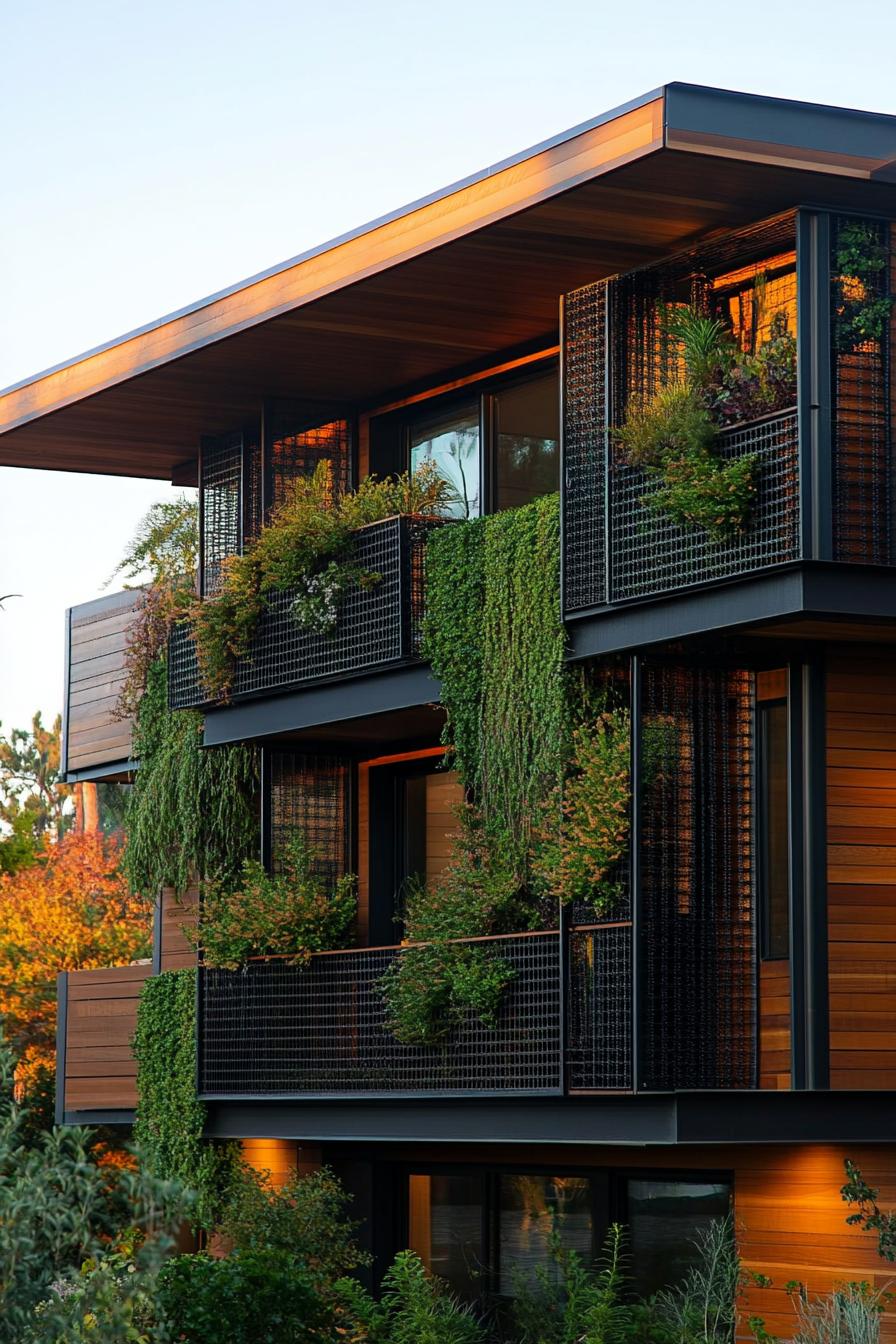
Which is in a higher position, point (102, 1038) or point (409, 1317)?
point (102, 1038)

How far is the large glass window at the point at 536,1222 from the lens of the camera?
18.5m

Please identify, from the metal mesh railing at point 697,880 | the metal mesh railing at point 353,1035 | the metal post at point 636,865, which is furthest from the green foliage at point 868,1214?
the metal mesh railing at point 353,1035

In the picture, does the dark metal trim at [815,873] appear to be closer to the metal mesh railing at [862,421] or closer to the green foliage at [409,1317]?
the metal mesh railing at [862,421]

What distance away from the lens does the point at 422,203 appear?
17.1m

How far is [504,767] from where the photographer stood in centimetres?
1761

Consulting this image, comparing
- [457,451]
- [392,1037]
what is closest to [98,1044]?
[392,1037]

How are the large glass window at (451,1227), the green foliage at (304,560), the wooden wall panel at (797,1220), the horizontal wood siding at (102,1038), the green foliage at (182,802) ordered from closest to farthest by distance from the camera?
the wooden wall panel at (797,1220), the green foliage at (304,560), the large glass window at (451,1227), the green foliage at (182,802), the horizontal wood siding at (102,1038)

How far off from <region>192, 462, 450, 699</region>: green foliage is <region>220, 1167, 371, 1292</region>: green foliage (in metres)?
4.55

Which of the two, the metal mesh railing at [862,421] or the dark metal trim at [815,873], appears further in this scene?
the dark metal trim at [815,873]

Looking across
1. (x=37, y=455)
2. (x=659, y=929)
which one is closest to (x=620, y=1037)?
(x=659, y=929)

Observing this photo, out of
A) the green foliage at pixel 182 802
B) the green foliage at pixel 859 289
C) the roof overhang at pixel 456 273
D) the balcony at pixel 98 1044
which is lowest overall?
the balcony at pixel 98 1044

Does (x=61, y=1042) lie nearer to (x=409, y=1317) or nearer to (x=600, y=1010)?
(x=409, y=1317)

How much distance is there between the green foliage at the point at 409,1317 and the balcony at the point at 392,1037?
1424 millimetres

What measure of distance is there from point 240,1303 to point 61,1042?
942 cm
